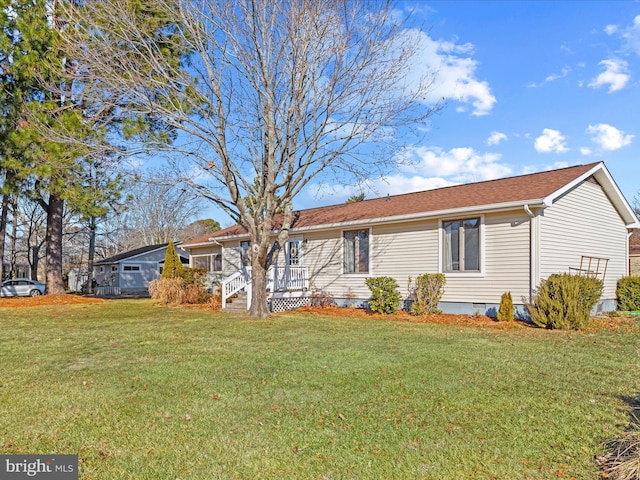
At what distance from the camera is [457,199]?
1294 centimetres

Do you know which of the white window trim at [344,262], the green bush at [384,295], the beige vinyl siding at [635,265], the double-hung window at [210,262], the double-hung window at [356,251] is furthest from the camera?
the double-hung window at [210,262]

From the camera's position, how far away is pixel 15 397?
4.63 meters

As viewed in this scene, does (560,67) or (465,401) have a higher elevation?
(560,67)

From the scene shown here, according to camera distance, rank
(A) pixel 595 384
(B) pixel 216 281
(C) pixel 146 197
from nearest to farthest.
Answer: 1. (A) pixel 595 384
2. (B) pixel 216 281
3. (C) pixel 146 197

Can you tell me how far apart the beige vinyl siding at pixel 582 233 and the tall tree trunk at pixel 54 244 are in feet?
60.8

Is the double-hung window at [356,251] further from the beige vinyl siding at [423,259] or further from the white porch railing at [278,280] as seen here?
the white porch railing at [278,280]

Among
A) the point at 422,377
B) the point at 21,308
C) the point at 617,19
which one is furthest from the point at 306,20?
the point at 21,308

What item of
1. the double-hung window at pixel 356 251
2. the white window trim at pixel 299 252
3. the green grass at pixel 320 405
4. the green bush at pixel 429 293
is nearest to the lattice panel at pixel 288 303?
the white window trim at pixel 299 252

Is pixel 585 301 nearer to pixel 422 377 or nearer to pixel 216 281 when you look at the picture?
pixel 422 377

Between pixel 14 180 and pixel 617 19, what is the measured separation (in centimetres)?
1918

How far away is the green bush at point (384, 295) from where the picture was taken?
12.6 m

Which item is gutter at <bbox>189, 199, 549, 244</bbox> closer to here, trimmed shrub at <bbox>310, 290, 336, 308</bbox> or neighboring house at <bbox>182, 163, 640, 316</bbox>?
neighboring house at <bbox>182, 163, 640, 316</bbox>

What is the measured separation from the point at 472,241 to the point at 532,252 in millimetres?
1571

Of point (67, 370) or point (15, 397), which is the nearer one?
point (15, 397)
